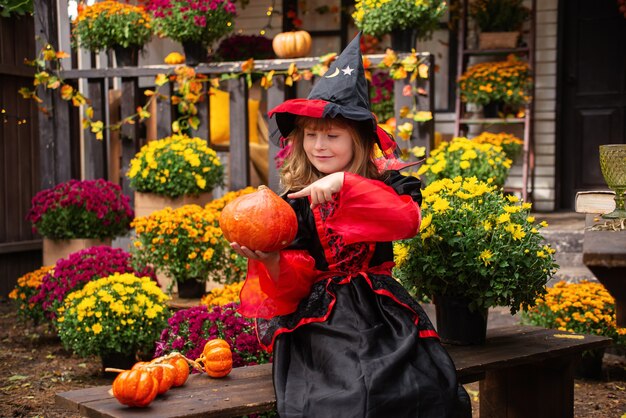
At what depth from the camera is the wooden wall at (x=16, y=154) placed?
6961 mm

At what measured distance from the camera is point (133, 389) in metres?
2.44

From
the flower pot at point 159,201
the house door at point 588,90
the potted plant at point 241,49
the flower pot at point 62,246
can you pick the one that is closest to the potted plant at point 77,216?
the flower pot at point 62,246

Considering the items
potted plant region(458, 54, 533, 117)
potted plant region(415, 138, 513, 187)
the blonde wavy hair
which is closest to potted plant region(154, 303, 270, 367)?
the blonde wavy hair

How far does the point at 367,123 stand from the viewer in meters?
2.88

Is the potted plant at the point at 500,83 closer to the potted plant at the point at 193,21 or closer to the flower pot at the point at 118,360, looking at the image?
the potted plant at the point at 193,21

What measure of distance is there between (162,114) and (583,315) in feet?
11.5

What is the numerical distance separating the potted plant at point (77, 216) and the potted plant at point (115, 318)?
4.77 ft

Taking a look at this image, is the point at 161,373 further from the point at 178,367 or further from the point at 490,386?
the point at 490,386

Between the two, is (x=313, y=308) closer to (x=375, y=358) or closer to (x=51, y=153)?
(x=375, y=358)

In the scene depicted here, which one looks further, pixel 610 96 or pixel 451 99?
pixel 451 99

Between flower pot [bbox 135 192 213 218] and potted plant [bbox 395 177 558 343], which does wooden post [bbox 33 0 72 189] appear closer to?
flower pot [bbox 135 192 213 218]

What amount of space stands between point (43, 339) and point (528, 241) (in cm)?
369

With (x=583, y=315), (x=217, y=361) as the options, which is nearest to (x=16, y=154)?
(x=583, y=315)

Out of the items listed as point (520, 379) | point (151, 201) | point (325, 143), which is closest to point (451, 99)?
point (151, 201)
